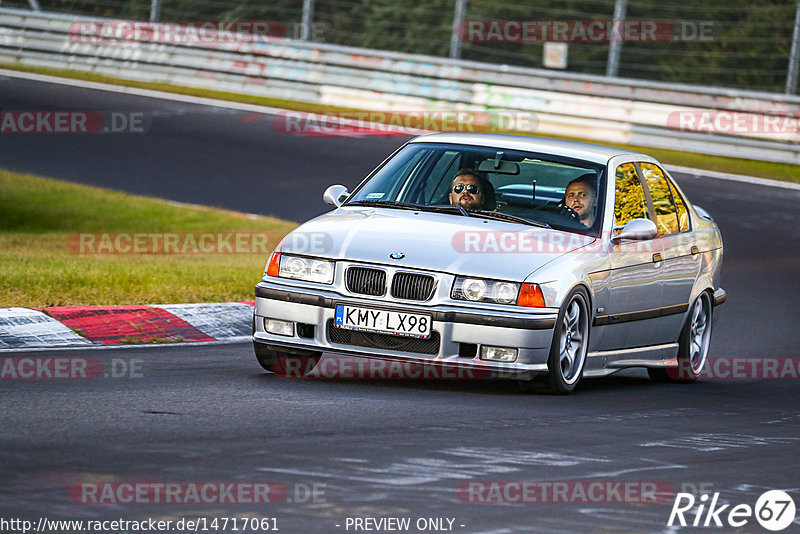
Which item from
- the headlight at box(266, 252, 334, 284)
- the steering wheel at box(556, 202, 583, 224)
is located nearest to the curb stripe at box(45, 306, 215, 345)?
A: the headlight at box(266, 252, 334, 284)

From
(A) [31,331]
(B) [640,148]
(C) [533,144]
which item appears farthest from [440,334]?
(B) [640,148]

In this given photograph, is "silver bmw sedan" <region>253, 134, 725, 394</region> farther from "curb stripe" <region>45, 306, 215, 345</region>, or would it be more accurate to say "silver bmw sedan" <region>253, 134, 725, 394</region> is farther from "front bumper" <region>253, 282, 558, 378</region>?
"curb stripe" <region>45, 306, 215, 345</region>

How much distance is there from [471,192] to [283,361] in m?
1.60

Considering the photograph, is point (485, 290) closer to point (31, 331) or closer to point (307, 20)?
point (31, 331)

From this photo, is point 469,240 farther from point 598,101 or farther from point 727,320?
point 598,101

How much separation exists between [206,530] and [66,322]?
5165mm

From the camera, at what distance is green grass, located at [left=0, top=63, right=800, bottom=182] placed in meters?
21.2

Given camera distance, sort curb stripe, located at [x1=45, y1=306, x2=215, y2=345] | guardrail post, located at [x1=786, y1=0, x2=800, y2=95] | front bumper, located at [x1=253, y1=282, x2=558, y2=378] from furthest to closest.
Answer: guardrail post, located at [x1=786, y1=0, x2=800, y2=95] → curb stripe, located at [x1=45, y1=306, x2=215, y2=345] → front bumper, located at [x1=253, y1=282, x2=558, y2=378]

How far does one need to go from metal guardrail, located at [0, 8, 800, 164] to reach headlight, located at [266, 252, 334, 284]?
14.0 meters

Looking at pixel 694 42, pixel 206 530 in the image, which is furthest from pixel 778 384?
pixel 694 42

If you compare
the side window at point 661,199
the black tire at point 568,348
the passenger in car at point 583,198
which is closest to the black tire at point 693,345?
the side window at point 661,199

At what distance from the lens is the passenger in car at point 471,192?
9125 mm

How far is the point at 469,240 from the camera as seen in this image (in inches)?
328

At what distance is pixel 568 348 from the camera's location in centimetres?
850
